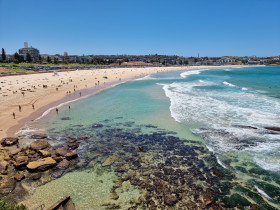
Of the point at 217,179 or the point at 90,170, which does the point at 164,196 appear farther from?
the point at 90,170

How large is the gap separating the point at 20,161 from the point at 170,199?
8.91m

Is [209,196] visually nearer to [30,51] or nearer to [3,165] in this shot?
[3,165]

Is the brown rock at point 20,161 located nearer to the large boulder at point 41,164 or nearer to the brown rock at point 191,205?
the large boulder at point 41,164

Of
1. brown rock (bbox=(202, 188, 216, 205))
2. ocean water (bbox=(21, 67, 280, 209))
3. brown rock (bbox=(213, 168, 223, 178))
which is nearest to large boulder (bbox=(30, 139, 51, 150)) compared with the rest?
ocean water (bbox=(21, 67, 280, 209))

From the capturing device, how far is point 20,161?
11.5 metres

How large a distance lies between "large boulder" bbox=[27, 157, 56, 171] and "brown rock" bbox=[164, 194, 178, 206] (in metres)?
6.89

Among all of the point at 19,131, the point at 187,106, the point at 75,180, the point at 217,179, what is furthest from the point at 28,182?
the point at 187,106

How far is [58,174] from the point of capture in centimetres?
1088

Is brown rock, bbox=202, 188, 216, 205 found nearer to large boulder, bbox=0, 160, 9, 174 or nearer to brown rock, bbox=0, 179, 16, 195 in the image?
brown rock, bbox=0, 179, 16, 195

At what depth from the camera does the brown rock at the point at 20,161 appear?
1124 centimetres

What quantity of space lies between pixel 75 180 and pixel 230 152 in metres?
9.96

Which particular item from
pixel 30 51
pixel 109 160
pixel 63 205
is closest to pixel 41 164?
Answer: pixel 109 160

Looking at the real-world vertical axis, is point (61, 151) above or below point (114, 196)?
above

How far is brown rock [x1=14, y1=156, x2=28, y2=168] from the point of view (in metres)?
11.2
